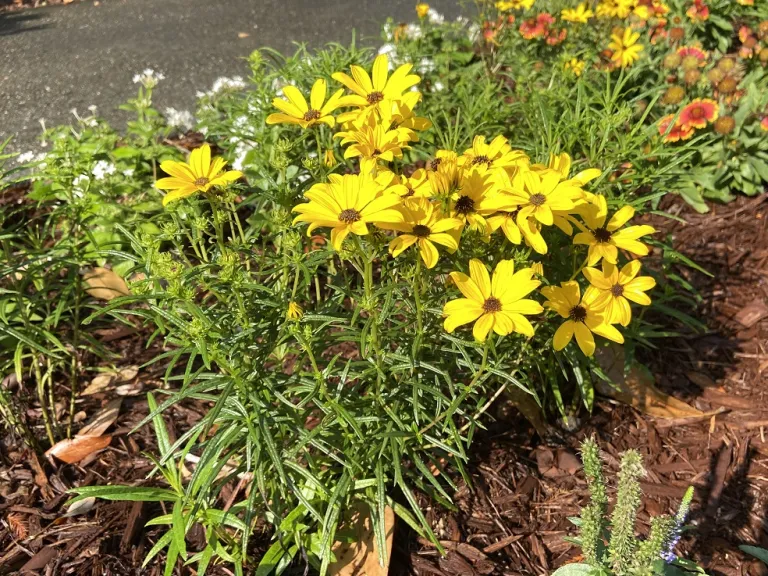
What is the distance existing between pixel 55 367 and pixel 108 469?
1.91 ft

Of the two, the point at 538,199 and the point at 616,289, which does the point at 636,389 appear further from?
the point at 538,199

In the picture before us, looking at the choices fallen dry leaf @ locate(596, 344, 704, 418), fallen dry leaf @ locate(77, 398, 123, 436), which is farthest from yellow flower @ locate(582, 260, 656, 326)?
fallen dry leaf @ locate(77, 398, 123, 436)

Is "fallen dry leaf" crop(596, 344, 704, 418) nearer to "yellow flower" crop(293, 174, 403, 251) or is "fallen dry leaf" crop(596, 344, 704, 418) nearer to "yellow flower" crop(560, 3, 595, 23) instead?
"yellow flower" crop(293, 174, 403, 251)

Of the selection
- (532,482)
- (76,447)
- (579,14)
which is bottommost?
(532,482)

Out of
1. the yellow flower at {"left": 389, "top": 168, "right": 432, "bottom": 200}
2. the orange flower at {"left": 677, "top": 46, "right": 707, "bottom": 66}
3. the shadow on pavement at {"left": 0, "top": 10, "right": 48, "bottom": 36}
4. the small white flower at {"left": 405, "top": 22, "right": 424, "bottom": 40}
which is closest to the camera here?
the yellow flower at {"left": 389, "top": 168, "right": 432, "bottom": 200}

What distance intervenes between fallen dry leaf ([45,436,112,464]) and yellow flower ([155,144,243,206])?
1282 mm

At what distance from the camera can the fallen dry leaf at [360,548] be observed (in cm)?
200

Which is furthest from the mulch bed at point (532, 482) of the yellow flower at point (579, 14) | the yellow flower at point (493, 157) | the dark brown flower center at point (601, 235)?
the yellow flower at point (579, 14)

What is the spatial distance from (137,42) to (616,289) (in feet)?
17.9

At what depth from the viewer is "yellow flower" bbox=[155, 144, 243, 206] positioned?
159 centimetres

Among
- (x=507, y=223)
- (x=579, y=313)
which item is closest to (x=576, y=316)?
(x=579, y=313)

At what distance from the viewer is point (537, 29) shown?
4.13 meters

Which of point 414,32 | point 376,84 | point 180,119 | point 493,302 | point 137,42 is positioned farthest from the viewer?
point 137,42

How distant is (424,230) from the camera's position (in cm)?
148
